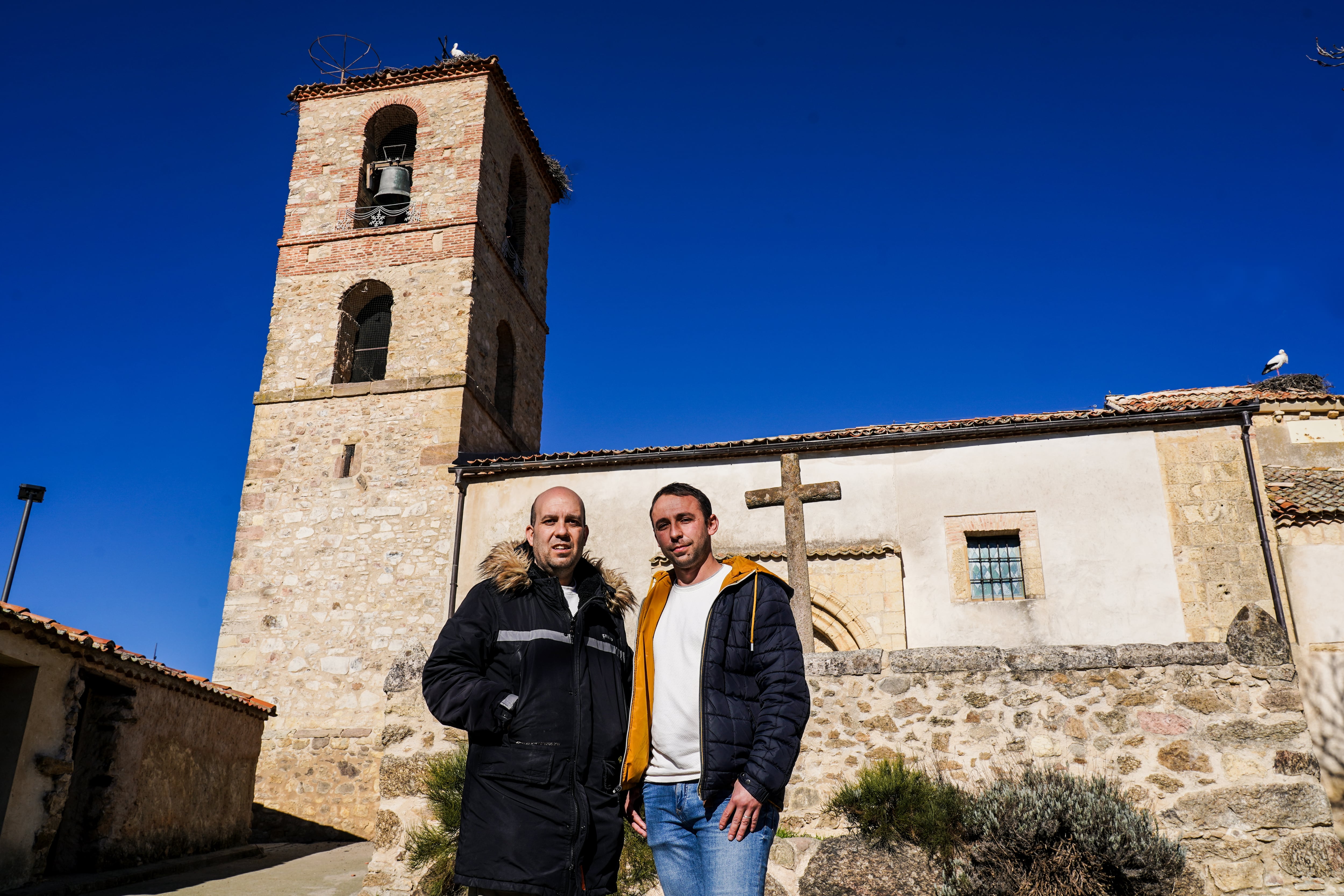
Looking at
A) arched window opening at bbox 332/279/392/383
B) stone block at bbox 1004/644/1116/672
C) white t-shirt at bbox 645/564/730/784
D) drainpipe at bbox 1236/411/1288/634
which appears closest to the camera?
white t-shirt at bbox 645/564/730/784

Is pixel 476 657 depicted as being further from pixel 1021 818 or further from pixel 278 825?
pixel 278 825

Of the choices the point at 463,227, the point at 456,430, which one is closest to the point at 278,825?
the point at 456,430

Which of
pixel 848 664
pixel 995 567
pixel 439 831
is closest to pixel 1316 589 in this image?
pixel 995 567

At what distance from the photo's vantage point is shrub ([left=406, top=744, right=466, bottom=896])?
5.58 m

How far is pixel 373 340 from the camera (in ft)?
56.4

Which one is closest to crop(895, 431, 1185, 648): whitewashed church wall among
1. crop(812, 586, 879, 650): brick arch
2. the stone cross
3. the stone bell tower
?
crop(812, 586, 879, 650): brick arch

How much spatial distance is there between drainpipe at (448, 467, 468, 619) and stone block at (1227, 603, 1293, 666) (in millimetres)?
10385

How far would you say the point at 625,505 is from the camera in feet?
45.5

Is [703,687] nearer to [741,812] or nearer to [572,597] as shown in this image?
[741,812]

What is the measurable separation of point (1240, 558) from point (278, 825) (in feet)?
43.8

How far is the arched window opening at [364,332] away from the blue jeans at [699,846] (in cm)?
1445

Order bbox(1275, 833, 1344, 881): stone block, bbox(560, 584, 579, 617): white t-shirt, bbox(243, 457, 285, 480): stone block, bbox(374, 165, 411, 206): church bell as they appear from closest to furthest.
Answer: bbox(560, 584, 579, 617): white t-shirt < bbox(1275, 833, 1344, 881): stone block < bbox(243, 457, 285, 480): stone block < bbox(374, 165, 411, 206): church bell

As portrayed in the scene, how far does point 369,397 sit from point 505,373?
3.12m

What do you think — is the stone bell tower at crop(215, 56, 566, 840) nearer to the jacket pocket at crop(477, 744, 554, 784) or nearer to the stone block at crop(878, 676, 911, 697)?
the stone block at crop(878, 676, 911, 697)
